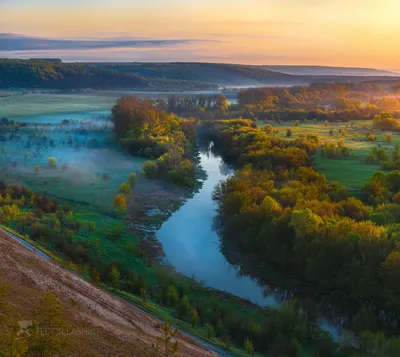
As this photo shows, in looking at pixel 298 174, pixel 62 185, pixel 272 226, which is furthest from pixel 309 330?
pixel 62 185

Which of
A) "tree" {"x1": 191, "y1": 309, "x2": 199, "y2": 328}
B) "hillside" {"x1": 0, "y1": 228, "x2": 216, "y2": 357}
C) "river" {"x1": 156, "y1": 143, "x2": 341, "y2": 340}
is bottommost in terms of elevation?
"river" {"x1": 156, "y1": 143, "x2": 341, "y2": 340}

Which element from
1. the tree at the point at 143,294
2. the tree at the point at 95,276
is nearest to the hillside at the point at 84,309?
the tree at the point at 95,276

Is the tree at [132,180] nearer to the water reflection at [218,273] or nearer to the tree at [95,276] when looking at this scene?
the water reflection at [218,273]

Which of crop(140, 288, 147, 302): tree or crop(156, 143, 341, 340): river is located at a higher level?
crop(140, 288, 147, 302): tree

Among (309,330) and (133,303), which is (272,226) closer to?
(309,330)

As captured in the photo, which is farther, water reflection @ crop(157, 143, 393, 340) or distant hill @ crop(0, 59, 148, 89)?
distant hill @ crop(0, 59, 148, 89)

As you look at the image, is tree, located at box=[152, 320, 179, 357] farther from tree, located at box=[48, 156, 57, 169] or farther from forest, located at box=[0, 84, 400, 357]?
tree, located at box=[48, 156, 57, 169]

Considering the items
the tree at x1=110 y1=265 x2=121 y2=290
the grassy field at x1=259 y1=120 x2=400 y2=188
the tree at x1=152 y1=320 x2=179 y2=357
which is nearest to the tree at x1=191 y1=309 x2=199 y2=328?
the tree at x1=110 y1=265 x2=121 y2=290
